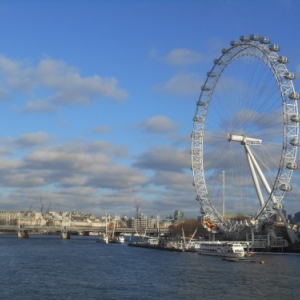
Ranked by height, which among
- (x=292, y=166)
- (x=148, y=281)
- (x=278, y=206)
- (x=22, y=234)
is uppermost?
(x=292, y=166)

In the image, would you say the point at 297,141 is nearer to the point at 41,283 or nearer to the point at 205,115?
the point at 205,115

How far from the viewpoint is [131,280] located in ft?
112

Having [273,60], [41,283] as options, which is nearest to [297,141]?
[273,60]

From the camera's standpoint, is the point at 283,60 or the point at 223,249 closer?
the point at 283,60

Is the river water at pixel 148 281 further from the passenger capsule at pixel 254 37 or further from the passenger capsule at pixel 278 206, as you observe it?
the passenger capsule at pixel 254 37

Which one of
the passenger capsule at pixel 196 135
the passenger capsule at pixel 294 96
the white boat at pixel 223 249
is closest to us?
the passenger capsule at pixel 294 96

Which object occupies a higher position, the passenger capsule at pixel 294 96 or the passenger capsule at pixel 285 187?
the passenger capsule at pixel 294 96

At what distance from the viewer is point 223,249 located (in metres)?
58.8

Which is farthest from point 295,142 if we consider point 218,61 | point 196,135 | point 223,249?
point 223,249

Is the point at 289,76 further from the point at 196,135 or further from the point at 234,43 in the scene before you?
the point at 196,135

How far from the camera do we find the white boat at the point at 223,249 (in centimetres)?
5616

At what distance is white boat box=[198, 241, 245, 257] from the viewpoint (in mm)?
56156

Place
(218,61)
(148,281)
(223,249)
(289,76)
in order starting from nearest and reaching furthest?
(148,281)
(289,76)
(218,61)
(223,249)

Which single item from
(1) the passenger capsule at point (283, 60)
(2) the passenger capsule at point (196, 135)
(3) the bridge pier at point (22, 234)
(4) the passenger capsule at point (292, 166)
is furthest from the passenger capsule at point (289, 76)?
(3) the bridge pier at point (22, 234)
